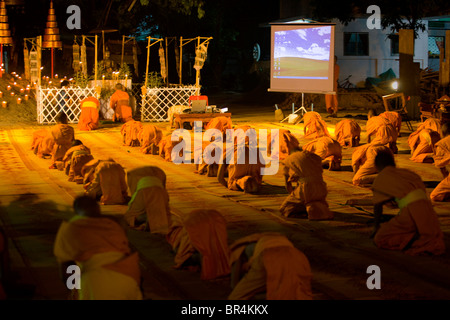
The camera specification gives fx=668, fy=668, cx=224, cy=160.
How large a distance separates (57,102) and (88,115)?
2.01 metres

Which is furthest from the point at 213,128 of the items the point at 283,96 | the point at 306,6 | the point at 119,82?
the point at 306,6

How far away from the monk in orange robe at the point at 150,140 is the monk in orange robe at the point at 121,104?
17.5ft

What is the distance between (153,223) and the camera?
23.5 ft

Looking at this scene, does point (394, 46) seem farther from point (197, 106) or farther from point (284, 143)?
point (284, 143)

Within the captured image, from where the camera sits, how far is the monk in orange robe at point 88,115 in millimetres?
17250

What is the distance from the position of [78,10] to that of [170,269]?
1998 centimetres

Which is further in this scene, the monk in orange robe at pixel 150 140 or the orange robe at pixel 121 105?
the orange robe at pixel 121 105

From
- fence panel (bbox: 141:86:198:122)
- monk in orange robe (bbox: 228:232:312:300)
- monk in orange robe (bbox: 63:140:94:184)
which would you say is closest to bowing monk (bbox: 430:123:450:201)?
monk in orange robe (bbox: 228:232:312:300)

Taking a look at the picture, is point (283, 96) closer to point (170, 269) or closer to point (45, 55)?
point (45, 55)

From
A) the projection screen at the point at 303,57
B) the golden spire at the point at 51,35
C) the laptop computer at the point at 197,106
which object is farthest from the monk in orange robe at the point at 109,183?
the golden spire at the point at 51,35

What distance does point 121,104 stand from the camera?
19.0 m

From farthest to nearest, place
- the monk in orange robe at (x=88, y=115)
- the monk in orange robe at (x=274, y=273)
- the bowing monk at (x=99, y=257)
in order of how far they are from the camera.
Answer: the monk in orange robe at (x=88, y=115)
the monk in orange robe at (x=274, y=273)
the bowing monk at (x=99, y=257)

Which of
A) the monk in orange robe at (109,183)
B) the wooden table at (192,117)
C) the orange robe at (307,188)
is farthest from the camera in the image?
the wooden table at (192,117)

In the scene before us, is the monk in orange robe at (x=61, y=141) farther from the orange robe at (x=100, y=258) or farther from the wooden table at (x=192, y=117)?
the orange robe at (x=100, y=258)
